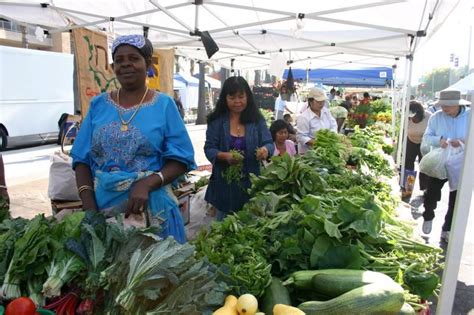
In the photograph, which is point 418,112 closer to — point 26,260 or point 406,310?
point 406,310

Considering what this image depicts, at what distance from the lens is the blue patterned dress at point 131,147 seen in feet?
6.94

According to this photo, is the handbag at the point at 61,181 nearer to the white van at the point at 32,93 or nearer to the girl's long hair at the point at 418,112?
the girl's long hair at the point at 418,112

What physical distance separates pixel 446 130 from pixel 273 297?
4853 mm

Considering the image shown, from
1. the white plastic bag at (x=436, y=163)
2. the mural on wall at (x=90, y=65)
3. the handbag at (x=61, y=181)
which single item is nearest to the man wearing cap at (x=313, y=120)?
the white plastic bag at (x=436, y=163)

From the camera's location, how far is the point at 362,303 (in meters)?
1.45

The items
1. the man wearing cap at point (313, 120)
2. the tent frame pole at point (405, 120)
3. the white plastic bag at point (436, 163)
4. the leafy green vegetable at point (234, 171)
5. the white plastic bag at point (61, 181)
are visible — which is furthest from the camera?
the tent frame pole at point (405, 120)

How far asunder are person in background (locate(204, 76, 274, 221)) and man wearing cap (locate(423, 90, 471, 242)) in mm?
2989

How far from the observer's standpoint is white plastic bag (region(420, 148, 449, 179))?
17.7ft

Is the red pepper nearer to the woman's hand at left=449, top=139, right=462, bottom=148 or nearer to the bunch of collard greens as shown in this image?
the bunch of collard greens

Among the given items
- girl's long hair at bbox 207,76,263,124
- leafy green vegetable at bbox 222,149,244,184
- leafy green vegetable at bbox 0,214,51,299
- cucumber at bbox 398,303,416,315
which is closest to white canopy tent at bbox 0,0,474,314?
girl's long hair at bbox 207,76,263,124

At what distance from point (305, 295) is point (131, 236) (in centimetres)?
73

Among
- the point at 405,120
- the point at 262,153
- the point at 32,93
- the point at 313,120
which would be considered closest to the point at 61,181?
the point at 262,153

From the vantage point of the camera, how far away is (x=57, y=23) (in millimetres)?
5832

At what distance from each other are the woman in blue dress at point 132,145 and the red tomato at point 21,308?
80 centimetres
